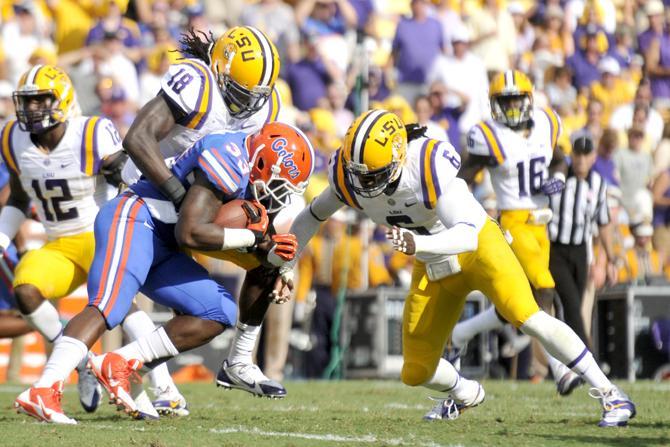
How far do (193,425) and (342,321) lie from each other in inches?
210

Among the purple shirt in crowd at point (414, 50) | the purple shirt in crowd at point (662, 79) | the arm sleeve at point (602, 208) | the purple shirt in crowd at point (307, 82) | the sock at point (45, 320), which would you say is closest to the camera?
the sock at point (45, 320)

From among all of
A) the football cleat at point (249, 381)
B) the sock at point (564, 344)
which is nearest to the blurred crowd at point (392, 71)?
the football cleat at point (249, 381)

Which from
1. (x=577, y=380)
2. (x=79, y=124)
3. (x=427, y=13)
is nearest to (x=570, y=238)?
(x=577, y=380)

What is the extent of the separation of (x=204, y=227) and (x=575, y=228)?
4.35m

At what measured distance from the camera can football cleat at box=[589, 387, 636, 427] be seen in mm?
→ 5777

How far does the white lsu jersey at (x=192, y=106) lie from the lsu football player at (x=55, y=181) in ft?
2.67

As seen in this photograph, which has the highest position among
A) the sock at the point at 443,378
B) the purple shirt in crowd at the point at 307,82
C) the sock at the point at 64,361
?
the purple shirt in crowd at the point at 307,82

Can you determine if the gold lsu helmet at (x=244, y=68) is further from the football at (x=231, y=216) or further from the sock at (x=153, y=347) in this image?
the sock at (x=153, y=347)

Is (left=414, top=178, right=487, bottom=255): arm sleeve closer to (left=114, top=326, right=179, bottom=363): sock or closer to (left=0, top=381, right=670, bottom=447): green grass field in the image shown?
(left=0, top=381, right=670, bottom=447): green grass field

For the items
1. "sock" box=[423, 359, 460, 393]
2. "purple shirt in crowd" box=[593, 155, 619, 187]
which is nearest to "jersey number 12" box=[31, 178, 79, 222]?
"sock" box=[423, 359, 460, 393]

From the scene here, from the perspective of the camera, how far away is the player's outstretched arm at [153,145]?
585 cm

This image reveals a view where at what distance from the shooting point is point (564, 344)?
5859 mm

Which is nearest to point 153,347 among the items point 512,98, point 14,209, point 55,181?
point 55,181

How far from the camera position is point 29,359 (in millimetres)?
10555
